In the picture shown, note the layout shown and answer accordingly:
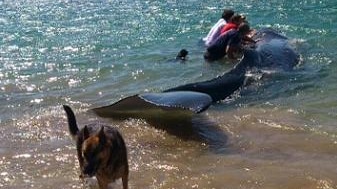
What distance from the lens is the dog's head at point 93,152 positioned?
219 inches

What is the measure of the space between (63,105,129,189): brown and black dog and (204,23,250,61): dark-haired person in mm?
8427

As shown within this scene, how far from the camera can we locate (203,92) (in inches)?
412

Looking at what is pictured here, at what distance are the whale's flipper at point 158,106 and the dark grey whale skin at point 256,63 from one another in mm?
697

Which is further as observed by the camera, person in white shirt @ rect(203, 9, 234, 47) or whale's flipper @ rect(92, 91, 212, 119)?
person in white shirt @ rect(203, 9, 234, 47)

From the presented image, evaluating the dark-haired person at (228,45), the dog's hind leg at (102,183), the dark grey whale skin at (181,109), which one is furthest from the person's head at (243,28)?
the dog's hind leg at (102,183)

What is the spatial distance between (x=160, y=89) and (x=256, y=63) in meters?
2.37

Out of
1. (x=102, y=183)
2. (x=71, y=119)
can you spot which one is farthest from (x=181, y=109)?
(x=102, y=183)

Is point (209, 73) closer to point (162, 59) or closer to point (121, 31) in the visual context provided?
point (162, 59)

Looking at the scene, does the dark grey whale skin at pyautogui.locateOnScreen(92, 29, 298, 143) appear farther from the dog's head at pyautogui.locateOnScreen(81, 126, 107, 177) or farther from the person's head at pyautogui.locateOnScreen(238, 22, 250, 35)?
the person's head at pyautogui.locateOnScreen(238, 22, 250, 35)

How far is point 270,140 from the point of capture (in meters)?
8.27

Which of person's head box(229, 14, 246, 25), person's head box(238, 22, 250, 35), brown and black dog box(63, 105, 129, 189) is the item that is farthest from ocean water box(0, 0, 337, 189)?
person's head box(229, 14, 246, 25)

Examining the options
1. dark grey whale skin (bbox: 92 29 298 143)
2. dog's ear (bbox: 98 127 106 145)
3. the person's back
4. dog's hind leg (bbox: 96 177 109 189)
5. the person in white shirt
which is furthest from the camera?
the person in white shirt

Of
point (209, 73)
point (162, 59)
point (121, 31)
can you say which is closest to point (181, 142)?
point (209, 73)

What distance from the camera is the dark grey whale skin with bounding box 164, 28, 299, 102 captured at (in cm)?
1073
